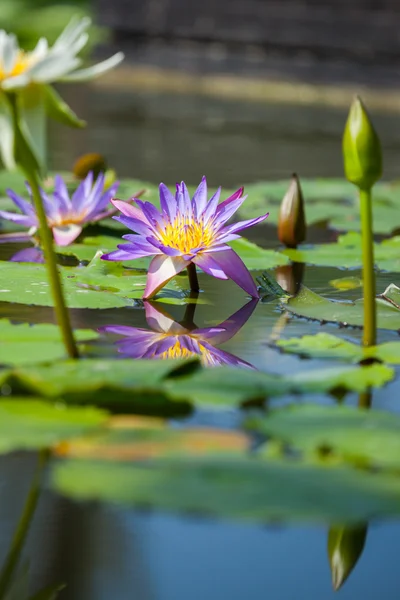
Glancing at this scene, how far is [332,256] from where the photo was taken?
1.91 meters

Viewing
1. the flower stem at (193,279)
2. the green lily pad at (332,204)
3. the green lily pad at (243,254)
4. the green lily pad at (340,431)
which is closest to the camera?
the green lily pad at (340,431)

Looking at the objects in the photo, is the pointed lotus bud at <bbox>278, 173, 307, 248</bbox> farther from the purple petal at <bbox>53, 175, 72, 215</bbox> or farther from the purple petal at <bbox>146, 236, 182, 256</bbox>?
the purple petal at <bbox>146, 236, 182, 256</bbox>

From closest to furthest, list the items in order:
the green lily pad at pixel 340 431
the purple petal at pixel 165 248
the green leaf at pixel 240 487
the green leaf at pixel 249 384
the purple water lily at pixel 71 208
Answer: the green leaf at pixel 240 487, the green lily pad at pixel 340 431, the green leaf at pixel 249 384, the purple petal at pixel 165 248, the purple water lily at pixel 71 208

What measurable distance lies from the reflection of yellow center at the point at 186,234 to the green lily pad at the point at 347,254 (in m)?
0.48

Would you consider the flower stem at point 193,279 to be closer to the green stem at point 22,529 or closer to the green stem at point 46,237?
the green stem at point 46,237

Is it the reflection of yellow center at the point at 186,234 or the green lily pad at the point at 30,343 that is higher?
the reflection of yellow center at the point at 186,234

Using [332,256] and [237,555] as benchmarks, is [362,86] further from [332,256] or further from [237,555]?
[237,555]

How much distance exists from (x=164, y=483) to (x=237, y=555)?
0.08 m

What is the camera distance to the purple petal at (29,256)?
5.97 feet

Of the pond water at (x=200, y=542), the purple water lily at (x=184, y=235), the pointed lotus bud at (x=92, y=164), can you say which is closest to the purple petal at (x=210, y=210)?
the purple water lily at (x=184, y=235)

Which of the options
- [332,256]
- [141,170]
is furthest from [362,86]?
[332,256]

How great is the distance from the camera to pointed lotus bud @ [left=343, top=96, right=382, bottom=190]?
1041 millimetres

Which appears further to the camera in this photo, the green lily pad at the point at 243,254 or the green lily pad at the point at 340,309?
the green lily pad at the point at 243,254

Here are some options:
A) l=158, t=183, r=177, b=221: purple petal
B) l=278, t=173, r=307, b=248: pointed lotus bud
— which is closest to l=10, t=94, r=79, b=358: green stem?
l=158, t=183, r=177, b=221: purple petal
